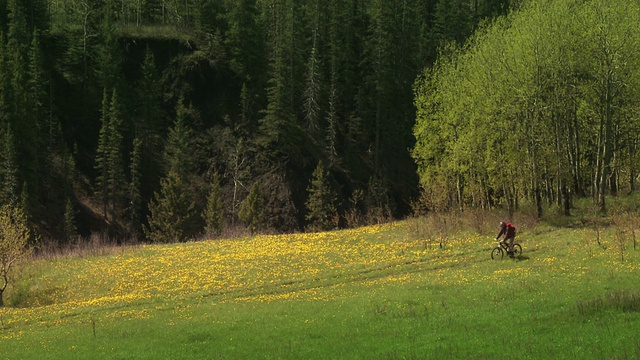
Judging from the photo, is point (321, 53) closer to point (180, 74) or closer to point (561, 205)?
point (180, 74)

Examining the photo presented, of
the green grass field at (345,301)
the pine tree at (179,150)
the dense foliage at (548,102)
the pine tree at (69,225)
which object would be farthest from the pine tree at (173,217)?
the dense foliage at (548,102)

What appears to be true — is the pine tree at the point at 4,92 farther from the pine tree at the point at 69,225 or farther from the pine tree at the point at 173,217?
the pine tree at the point at 173,217

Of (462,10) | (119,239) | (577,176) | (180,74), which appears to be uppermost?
(462,10)

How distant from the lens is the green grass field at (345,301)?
67.8ft

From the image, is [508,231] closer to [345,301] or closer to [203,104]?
[345,301]

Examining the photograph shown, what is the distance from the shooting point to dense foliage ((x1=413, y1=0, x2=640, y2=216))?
42562 mm

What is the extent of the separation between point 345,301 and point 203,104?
84.4 m

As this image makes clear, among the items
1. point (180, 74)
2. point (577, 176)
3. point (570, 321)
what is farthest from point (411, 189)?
point (570, 321)

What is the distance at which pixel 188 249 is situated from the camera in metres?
53.8

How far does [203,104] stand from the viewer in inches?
4274

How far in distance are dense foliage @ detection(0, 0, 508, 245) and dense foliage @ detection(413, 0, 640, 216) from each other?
30063 mm

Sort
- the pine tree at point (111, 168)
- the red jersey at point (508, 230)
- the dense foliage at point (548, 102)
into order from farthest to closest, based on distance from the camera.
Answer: the pine tree at point (111, 168)
the dense foliage at point (548, 102)
the red jersey at point (508, 230)

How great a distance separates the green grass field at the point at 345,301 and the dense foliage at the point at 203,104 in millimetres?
31512

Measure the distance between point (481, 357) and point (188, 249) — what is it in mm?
40198
